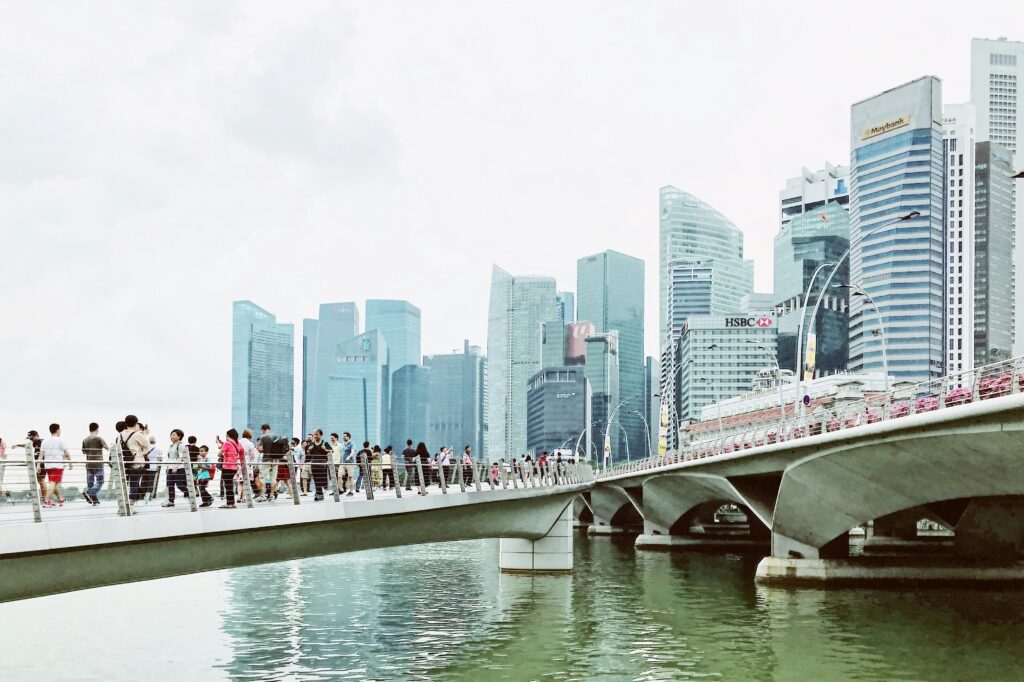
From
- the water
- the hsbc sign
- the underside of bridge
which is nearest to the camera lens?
the water

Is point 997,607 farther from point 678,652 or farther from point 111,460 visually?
point 111,460

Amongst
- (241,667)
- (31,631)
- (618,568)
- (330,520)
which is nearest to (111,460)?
(330,520)

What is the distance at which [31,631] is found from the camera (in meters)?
27.6

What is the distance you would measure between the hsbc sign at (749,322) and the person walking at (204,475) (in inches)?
5835

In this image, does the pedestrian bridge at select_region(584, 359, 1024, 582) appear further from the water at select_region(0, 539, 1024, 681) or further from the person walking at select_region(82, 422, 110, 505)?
the person walking at select_region(82, 422, 110, 505)

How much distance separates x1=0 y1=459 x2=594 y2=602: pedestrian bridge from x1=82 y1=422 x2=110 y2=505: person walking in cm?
26

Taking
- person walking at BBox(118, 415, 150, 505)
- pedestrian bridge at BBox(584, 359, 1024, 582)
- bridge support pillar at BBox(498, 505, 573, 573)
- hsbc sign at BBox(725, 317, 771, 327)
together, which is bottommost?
bridge support pillar at BBox(498, 505, 573, 573)

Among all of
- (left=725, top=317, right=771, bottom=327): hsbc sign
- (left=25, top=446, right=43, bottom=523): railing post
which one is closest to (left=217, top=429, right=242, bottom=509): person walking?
(left=25, top=446, right=43, bottom=523): railing post

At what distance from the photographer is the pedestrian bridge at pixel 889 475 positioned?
28469mm

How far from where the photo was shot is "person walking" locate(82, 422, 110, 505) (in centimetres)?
Result: 1623

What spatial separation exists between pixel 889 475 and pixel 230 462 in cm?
2367

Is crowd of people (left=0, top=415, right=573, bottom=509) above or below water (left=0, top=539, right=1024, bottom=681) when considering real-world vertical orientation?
above

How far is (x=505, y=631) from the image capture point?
97.5 ft

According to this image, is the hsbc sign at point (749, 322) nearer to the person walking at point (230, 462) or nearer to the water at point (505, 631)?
the water at point (505, 631)
